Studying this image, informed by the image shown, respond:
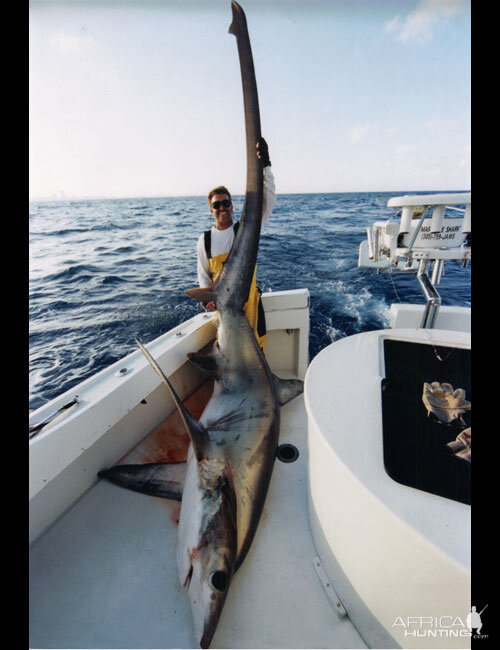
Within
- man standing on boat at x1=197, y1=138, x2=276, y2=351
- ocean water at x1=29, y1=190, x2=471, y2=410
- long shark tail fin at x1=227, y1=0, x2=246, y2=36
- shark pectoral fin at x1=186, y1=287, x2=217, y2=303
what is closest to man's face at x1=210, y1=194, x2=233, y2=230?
man standing on boat at x1=197, y1=138, x2=276, y2=351

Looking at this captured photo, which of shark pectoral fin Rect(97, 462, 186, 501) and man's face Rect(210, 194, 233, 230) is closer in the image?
shark pectoral fin Rect(97, 462, 186, 501)

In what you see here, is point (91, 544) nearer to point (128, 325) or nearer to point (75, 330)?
point (128, 325)

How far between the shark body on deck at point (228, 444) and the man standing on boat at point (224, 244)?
32 cm

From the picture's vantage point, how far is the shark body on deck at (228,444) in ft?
5.04

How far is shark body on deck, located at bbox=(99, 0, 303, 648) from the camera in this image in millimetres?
1536

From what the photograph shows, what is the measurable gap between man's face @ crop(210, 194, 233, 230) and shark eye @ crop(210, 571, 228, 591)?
113 inches

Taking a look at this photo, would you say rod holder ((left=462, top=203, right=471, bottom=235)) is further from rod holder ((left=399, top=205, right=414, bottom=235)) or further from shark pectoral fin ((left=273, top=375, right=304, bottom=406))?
shark pectoral fin ((left=273, top=375, right=304, bottom=406))

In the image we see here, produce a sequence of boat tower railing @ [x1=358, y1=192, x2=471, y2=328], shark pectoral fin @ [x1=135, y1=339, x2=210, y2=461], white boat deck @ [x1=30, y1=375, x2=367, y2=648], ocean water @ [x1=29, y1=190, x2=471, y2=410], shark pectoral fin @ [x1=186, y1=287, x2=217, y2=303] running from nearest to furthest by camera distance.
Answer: white boat deck @ [x1=30, y1=375, x2=367, y2=648] → shark pectoral fin @ [x1=135, y1=339, x2=210, y2=461] → boat tower railing @ [x1=358, y1=192, x2=471, y2=328] → shark pectoral fin @ [x1=186, y1=287, x2=217, y2=303] → ocean water @ [x1=29, y1=190, x2=471, y2=410]

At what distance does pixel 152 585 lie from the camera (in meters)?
1.56

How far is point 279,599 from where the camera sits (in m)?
1.47

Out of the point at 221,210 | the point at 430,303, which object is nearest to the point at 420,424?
the point at 430,303

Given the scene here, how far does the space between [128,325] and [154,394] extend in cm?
463

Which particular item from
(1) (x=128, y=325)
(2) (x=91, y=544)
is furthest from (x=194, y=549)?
(1) (x=128, y=325)

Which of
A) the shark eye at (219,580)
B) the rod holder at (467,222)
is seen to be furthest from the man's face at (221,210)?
the shark eye at (219,580)
